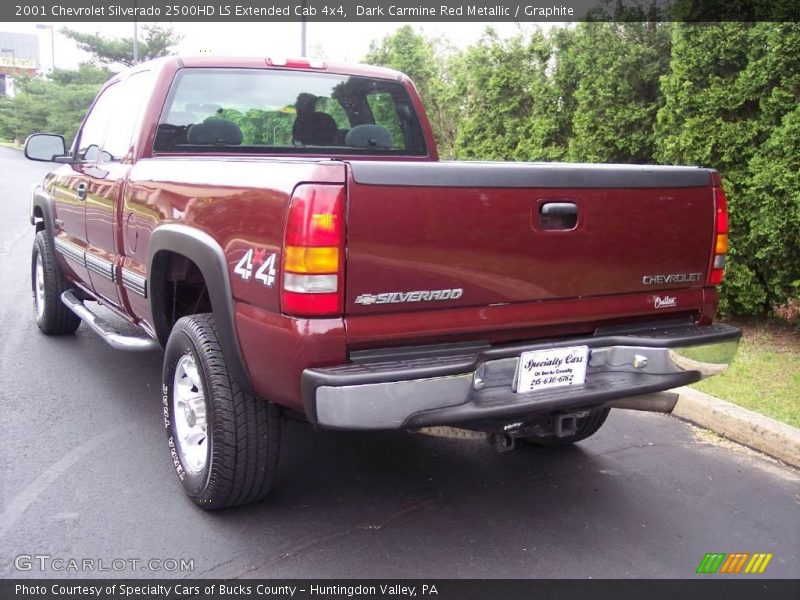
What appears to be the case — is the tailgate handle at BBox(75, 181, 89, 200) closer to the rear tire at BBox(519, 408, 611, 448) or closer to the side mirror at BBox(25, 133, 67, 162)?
the side mirror at BBox(25, 133, 67, 162)

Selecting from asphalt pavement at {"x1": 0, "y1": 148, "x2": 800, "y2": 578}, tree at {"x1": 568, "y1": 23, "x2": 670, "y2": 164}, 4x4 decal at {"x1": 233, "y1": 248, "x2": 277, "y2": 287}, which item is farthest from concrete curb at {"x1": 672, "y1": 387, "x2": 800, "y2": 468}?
tree at {"x1": 568, "y1": 23, "x2": 670, "y2": 164}

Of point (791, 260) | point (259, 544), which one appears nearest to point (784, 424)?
point (791, 260)

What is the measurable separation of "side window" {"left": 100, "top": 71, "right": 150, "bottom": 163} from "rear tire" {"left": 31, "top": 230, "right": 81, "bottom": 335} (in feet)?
4.84

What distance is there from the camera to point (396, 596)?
273cm

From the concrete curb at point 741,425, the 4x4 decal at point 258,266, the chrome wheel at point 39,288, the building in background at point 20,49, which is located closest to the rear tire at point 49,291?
the chrome wheel at point 39,288

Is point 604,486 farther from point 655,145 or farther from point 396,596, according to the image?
point 655,145

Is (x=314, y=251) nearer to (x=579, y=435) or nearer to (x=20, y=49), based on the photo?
(x=579, y=435)

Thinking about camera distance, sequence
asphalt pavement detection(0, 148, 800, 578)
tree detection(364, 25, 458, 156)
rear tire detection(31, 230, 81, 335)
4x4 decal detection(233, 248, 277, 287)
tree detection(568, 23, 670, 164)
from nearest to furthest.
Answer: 4x4 decal detection(233, 248, 277, 287), asphalt pavement detection(0, 148, 800, 578), rear tire detection(31, 230, 81, 335), tree detection(568, 23, 670, 164), tree detection(364, 25, 458, 156)

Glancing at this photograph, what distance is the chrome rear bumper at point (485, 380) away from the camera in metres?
2.47

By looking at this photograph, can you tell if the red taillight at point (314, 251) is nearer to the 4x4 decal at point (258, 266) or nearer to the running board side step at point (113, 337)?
the 4x4 decal at point (258, 266)

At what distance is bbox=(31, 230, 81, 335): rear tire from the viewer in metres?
5.77

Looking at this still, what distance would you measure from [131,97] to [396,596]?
337cm

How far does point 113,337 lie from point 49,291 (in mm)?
2145

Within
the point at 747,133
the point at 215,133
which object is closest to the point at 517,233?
the point at 215,133
